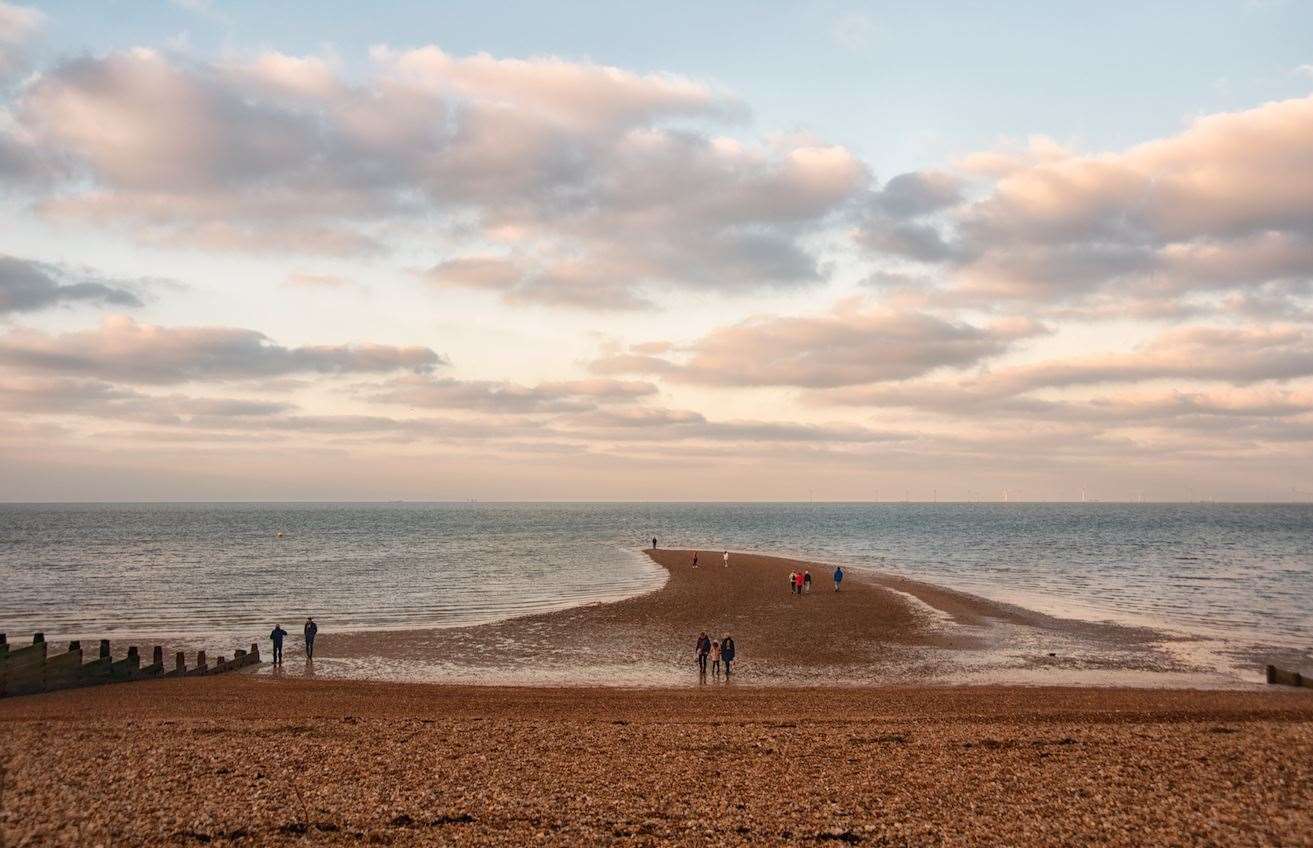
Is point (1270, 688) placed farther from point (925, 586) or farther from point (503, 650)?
point (925, 586)

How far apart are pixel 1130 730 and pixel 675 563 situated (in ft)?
198

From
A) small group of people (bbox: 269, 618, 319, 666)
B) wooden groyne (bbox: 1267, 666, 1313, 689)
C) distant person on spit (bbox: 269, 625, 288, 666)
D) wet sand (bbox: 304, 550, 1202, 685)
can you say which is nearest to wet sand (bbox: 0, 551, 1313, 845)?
wet sand (bbox: 304, 550, 1202, 685)

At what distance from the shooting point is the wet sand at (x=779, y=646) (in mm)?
28906

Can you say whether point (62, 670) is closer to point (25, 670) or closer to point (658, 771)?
point (25, 670)

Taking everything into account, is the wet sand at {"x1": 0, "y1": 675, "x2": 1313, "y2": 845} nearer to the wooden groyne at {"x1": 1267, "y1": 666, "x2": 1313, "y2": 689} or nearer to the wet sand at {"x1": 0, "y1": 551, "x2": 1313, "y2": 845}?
the wet sand at {"x1": 0, "y1": 551, "x2": 1313, "y2": 845}

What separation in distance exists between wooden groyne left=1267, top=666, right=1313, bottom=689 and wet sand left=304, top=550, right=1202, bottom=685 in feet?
4.87

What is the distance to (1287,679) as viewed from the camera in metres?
26.6

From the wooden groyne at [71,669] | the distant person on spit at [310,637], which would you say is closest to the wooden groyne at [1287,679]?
the distant person on spit at [310,637]

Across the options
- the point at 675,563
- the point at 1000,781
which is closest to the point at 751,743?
the point at 1000,781

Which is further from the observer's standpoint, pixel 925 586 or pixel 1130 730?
pixel 925 586

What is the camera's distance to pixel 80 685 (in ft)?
86.8

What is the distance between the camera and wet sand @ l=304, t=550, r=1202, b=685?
28.9 meters

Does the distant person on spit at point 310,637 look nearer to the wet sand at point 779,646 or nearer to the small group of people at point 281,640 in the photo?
the small group of people at point 281,640

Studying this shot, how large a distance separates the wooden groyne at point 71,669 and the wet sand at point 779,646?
344cm
